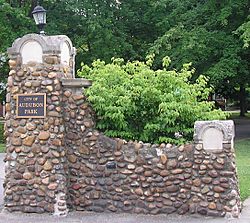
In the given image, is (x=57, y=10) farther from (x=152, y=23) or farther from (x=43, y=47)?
(x=43, y=47)

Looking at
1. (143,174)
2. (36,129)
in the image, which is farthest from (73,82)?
(143,174)

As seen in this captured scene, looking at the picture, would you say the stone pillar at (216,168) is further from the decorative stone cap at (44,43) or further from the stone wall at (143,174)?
the decorative stone cap at (44,43)

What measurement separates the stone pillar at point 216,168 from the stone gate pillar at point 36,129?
7.53ft

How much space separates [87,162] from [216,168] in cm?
220

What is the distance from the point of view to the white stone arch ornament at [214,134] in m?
7.99

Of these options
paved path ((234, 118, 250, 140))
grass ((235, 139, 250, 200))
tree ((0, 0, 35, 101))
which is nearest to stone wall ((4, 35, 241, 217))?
grass ((235, 139, 250, 200))

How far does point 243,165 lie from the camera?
48.2 ft

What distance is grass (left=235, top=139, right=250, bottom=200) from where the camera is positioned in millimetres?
10492

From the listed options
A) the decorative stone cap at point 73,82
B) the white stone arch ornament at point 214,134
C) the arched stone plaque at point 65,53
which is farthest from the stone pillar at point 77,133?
the white stone arch ornament at point 214,134

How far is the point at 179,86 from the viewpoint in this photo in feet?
29.9

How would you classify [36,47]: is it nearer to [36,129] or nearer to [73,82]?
[73,82]

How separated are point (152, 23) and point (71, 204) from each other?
2001 cm

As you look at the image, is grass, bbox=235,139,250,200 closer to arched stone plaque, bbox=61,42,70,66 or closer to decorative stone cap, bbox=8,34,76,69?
arched stone plaque, bbox=61,42,70,66

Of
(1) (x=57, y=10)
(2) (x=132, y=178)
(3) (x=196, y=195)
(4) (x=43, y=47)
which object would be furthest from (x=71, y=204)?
(1) (x=57, y=10)
